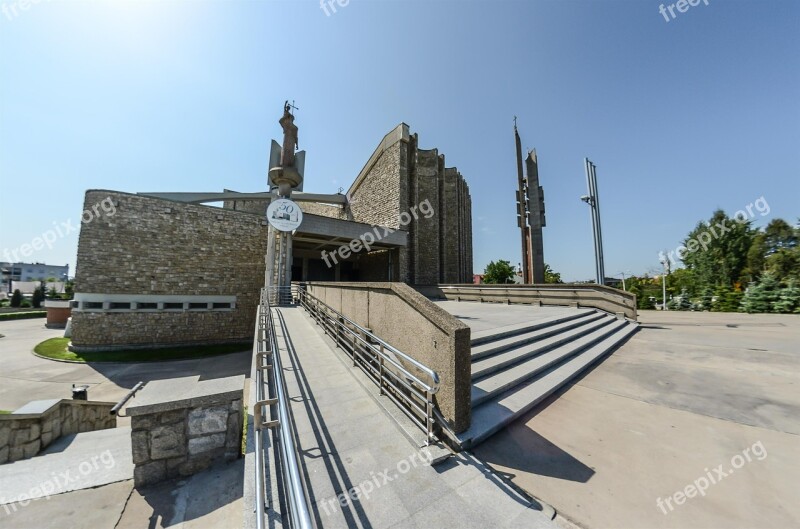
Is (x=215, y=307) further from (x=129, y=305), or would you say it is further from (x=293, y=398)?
(x=293, y=398)

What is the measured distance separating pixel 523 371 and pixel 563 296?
25.7 ft

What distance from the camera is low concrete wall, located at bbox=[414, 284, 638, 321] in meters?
9.53

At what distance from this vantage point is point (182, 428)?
2973 mm

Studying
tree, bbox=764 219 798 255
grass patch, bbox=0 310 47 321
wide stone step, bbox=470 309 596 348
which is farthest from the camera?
grass patch, bbox=0 310 47 321

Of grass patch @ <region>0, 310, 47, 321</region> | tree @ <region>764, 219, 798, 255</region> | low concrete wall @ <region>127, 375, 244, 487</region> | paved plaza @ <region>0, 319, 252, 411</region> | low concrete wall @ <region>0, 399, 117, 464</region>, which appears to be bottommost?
paved plaza @ <region>0, 319, 252, 411</region>

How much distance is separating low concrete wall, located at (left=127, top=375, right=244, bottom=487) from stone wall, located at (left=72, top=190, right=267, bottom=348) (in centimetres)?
1654

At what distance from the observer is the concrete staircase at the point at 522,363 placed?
306cm

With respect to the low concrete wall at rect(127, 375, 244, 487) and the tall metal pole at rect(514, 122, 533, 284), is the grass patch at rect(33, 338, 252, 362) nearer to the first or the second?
the low concrete wall at rect(127, 375, 244, 487)

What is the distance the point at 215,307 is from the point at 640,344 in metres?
20.6

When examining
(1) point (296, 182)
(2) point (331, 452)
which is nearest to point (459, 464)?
(2) point (331, 452)

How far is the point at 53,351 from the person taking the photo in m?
15.0

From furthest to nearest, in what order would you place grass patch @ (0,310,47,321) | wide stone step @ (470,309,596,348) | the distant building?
the distant building, grass patch @ (0,310,47,321), wide stone step @ (470,309,596,348)

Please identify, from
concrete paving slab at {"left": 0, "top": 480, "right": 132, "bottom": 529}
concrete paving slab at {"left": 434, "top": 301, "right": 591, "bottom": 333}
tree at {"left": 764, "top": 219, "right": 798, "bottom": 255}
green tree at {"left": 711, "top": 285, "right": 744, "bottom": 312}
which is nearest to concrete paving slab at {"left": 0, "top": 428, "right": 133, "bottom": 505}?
concrete paving slab at {"left": 0, "top": 480, "right": 132, "bottom": 529}

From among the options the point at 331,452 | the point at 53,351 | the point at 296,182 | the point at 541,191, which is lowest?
the point at 53,351
